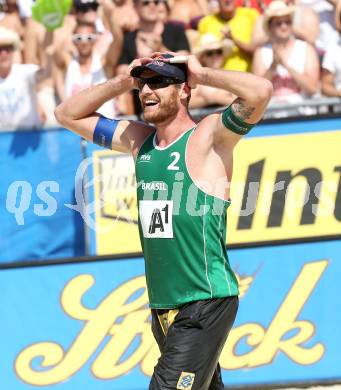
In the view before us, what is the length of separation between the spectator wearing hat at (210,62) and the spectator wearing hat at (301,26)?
28 centimetres

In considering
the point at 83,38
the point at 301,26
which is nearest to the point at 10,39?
the point at 83,38

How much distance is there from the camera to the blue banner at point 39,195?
707cm

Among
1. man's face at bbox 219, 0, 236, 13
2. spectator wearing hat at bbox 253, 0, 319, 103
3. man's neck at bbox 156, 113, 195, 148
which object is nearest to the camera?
man's neck at bbox 156, 113, 195, 148

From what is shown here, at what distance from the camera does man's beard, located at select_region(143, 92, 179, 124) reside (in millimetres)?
4801

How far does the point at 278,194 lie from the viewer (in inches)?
282

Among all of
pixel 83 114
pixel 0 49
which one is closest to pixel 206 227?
pixel 83 114

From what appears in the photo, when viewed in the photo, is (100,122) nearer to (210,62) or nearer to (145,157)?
(145,157)

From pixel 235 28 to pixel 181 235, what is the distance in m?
3.94

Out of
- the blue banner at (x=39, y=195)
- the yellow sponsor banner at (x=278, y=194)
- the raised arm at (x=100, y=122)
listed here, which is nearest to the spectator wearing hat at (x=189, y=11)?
the yellow sponsor banner at (x=278, y=194)

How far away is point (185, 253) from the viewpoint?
481cm

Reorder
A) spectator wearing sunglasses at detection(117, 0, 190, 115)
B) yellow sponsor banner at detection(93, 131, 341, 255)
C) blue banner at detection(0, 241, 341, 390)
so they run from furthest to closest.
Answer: spectator wearing sunglasses at detection(117, 0, 190, 115)
yellow sponsor banner at detection(93, 131, 341, 255)
blue banner at detection(0, 241, 341, 390)

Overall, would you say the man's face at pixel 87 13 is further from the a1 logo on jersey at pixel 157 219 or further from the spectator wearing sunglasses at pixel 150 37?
the a1 logo on jersey at pixel 157 219

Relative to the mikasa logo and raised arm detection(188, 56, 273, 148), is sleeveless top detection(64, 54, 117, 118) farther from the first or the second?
raised arm detection(188, 56, 273, 148)

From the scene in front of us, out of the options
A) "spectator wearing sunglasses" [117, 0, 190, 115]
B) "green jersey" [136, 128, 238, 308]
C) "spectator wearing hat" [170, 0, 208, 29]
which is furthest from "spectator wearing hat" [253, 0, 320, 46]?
"green jersey" [136, 128, 238, 308]
